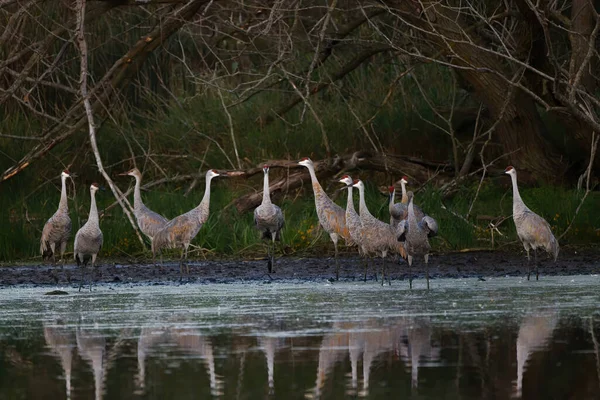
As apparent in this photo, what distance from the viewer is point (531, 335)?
8219 millimetres

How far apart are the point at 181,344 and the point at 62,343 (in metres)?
0.80

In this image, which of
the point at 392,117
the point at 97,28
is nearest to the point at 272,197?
the point at 392,117

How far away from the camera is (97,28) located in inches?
838

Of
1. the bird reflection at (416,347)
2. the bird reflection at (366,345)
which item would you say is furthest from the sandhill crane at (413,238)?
the bird reflection at (416,347)

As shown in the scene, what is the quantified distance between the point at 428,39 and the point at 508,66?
1709 millimetres

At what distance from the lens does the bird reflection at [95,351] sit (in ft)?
22.7

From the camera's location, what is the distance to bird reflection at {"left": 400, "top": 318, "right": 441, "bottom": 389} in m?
7.13

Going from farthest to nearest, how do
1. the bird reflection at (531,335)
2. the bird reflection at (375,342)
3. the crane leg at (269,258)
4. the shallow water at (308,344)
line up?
the crane leg at (269,258) → the bird reflection at (375,342) → the bird reflection at (531,335) → the shallow water at (308,344)

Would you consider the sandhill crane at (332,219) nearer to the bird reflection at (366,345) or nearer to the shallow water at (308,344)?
the shallow water at (308,344)

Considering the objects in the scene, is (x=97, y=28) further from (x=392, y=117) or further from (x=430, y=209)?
(x=430, y=209)

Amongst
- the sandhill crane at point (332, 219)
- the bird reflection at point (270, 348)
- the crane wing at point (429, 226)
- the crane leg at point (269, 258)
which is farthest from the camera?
the sandhill crane at point (332, 219)

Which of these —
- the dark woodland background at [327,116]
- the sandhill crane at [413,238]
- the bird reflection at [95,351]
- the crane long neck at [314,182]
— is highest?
the dark woodland background at [327,116]

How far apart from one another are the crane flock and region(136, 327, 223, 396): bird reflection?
3886 millimetres

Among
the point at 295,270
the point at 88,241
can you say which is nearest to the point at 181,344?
the point at 88,241
